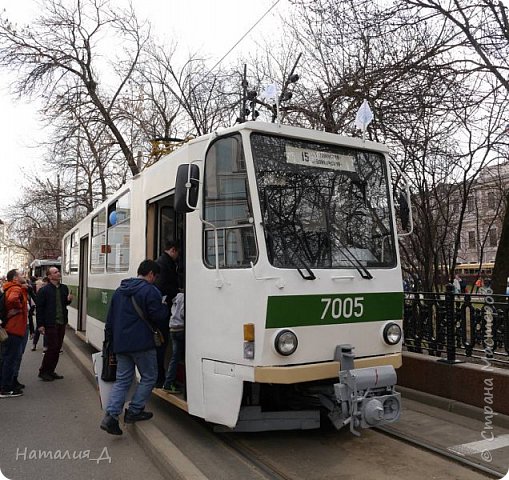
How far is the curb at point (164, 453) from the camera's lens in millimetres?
4262

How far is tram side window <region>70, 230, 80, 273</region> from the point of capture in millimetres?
13453

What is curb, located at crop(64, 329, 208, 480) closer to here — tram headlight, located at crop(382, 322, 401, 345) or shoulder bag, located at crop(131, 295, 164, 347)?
shoulder bag, located at crop(131, 295, 164, 347)

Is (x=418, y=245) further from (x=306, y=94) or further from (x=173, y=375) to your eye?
(x=173, y=375)

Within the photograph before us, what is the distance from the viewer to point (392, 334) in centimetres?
527

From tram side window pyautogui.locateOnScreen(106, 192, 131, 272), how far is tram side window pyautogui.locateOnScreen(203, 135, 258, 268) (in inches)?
109

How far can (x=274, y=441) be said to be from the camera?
5289 mm

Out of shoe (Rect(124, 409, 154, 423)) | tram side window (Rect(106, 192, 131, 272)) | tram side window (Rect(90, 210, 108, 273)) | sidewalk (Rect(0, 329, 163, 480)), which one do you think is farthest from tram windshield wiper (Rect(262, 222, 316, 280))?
tram side window (Rect(90, 210, 108, 273))

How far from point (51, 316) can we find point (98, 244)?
195 cm

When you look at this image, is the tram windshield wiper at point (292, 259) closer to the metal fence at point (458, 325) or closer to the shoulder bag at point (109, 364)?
the shoulder bag at point (109, 364)

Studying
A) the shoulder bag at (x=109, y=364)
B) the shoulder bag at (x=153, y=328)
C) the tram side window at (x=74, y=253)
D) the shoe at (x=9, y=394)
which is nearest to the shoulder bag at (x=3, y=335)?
the shoe at (x=9, y=394)

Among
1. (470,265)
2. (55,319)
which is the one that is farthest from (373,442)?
(470,265)

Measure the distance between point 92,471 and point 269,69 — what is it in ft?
43.5

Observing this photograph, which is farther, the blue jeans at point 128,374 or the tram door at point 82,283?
the tram door at point 82,283

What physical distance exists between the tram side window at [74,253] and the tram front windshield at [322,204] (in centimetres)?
957
